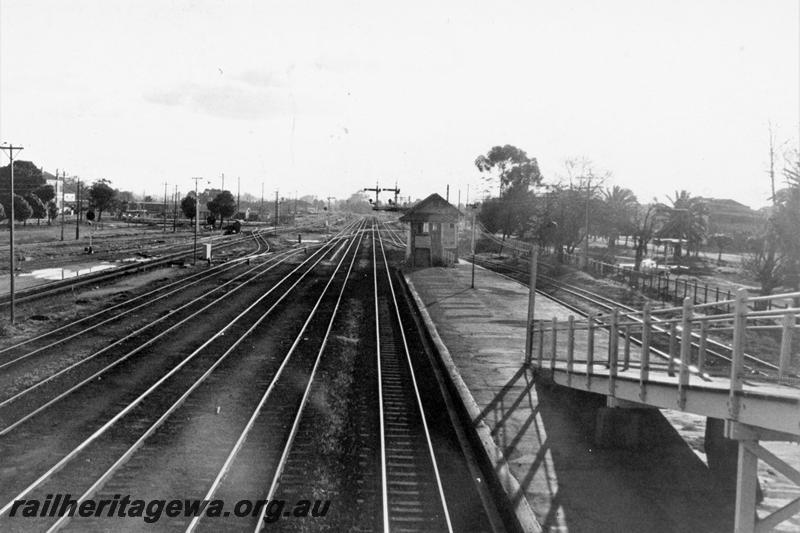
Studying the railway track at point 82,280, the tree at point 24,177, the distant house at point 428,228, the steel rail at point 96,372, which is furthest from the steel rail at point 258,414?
the tree at point 24,177

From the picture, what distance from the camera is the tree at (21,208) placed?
75312 mm

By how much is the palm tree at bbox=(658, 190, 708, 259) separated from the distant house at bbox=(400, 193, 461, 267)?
2039cm

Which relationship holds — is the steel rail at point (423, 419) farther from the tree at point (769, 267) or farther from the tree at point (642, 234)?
the tree at point (642, 234)

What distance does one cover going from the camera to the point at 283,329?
79.6 ft

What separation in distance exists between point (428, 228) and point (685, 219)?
920 inches

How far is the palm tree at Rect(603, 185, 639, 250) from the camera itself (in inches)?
2330

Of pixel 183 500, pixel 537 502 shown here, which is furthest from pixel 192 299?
pixel 537 502

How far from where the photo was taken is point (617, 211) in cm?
6012

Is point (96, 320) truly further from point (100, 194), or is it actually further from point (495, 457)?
point (100, 194)

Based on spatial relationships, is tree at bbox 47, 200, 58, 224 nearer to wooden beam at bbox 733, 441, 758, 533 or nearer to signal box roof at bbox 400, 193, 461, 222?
signal box roof at bbox 400, 193, 461, 222

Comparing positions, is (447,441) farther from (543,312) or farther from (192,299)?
(192,299)

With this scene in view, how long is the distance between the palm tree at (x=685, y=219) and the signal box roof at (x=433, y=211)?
66.3 ft

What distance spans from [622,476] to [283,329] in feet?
51.2

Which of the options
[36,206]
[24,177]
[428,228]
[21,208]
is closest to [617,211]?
[428,228]
